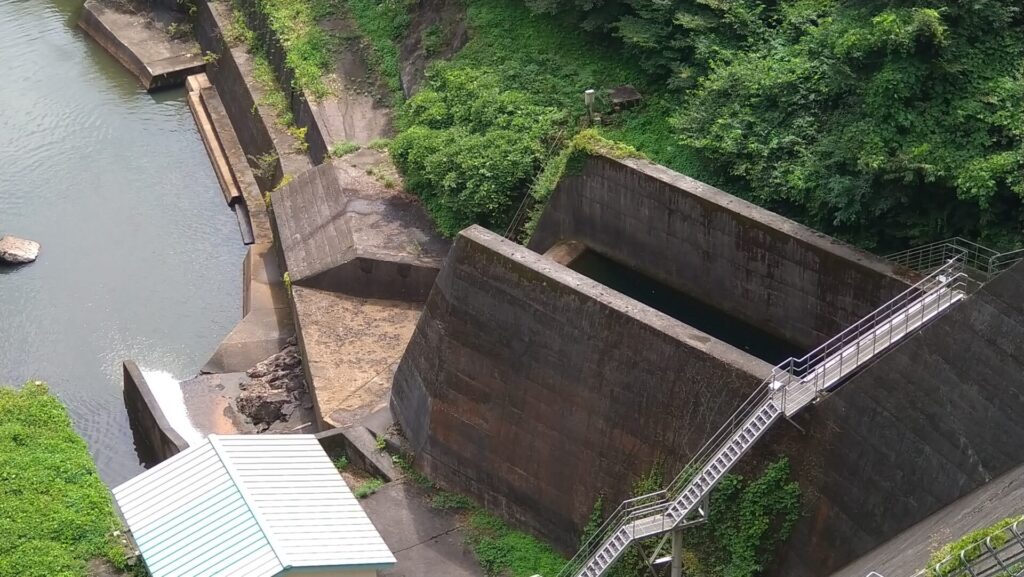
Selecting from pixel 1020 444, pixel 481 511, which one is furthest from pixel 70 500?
pixel 1020 444

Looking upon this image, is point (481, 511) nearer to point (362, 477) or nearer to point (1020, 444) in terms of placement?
point (362, 477)

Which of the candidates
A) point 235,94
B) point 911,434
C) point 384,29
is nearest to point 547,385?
point 911,434

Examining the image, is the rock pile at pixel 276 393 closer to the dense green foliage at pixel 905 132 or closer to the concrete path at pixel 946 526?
the dense green foliage at pixel 905 132

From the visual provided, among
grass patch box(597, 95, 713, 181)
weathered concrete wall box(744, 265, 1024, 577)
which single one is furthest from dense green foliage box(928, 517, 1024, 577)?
grass patch box(597, 95, 713, 181)

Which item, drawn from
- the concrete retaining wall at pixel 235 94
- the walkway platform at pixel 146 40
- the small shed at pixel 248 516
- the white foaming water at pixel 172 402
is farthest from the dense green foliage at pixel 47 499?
the walkway platform at pixel 146 40

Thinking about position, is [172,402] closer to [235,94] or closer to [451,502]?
[451,502]
